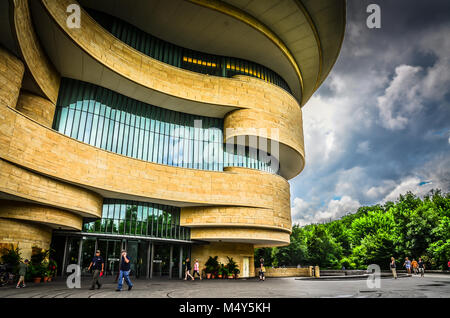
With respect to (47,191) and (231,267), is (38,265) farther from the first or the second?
(231,267)

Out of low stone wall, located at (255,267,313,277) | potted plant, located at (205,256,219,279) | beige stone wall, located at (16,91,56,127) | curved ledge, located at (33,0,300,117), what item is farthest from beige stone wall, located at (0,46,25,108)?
low stone wall, located at (255,267,313,277)

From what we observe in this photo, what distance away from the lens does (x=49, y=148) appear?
15.8 m

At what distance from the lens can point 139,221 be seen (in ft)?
70.8

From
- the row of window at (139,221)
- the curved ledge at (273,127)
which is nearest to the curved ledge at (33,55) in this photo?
the row of window at (139,221)

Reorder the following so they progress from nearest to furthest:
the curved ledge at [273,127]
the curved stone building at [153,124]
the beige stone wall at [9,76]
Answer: the beige stone wall at [9,76]
the curved stone building at [153,124]
the curved ledge at [273,127]

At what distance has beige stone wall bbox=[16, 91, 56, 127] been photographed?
17.7 meters

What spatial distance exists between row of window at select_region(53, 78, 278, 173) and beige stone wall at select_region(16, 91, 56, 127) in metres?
0.93

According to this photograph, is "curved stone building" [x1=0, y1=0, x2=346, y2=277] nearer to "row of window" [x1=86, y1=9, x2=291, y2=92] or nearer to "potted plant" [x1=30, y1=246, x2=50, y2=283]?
"row of window" [x1=86, y1=9, x2=291, y2=92]

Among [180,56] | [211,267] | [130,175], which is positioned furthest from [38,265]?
[180,56]

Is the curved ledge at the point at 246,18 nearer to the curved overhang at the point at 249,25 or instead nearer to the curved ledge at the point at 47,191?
the curved overhang at the point at 249,25

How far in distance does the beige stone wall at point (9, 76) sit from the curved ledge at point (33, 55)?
540mm

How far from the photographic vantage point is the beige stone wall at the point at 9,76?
14.1m

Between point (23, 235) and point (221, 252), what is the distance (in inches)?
597

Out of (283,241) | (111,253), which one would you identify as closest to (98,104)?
(111,253)
